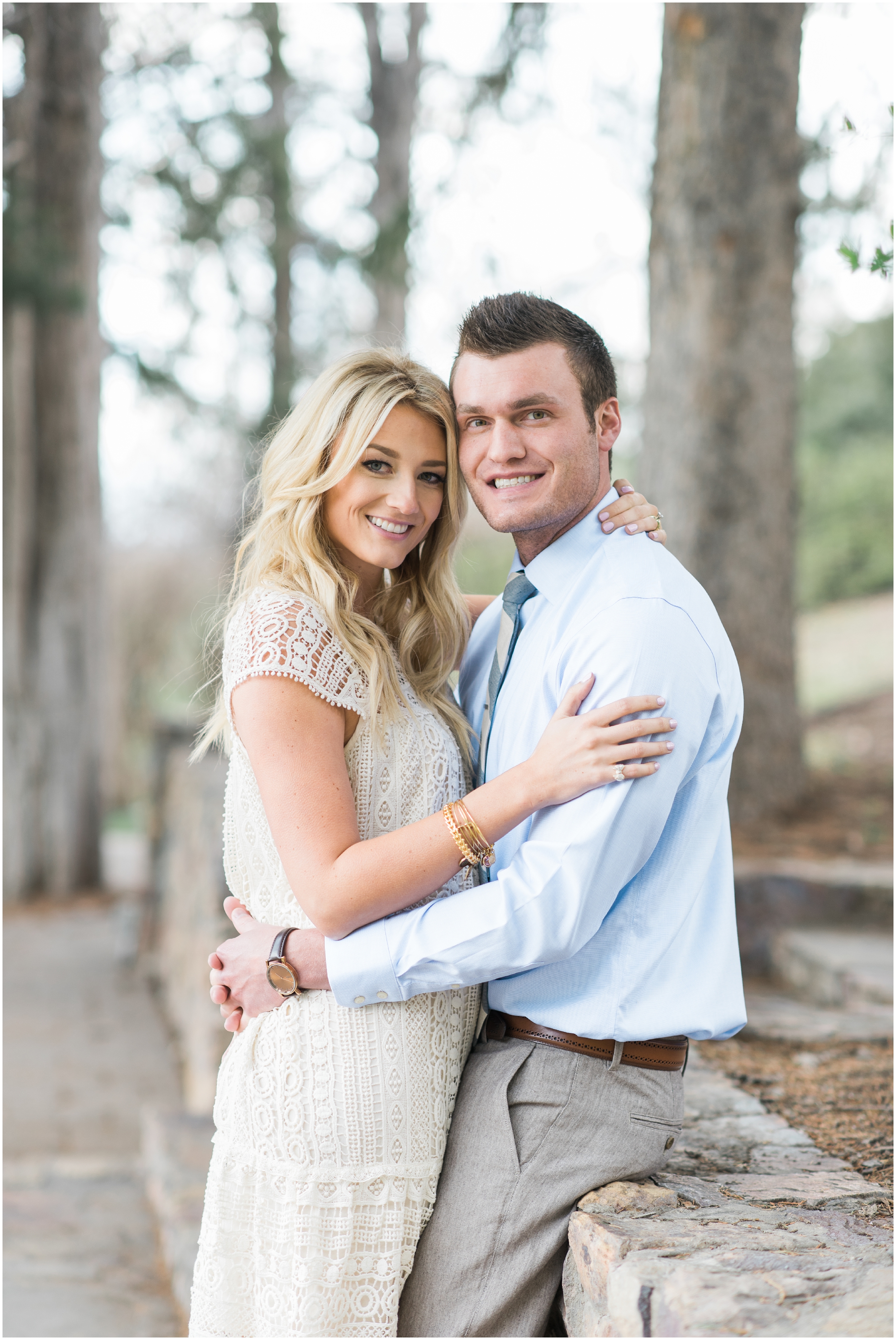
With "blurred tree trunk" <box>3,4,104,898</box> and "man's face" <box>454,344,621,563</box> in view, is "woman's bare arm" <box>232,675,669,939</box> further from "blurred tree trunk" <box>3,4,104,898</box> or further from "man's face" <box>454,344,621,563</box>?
"blurred tree trunk" <box>3,4,104,898</box>

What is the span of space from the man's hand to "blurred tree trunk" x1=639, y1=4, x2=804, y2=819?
392 cm

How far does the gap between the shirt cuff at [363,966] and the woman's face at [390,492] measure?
77 centimetres

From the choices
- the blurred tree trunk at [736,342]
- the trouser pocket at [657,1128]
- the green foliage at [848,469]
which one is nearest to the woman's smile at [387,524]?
the trouser pocket at [657,1128]

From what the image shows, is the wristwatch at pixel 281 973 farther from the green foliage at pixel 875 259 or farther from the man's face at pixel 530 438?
the green foliage at pixel 875 259

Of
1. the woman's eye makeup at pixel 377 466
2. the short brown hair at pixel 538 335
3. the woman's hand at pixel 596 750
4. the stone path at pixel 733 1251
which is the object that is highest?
the short brown hair at pixel 538 335

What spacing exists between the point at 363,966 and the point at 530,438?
100 centimetres

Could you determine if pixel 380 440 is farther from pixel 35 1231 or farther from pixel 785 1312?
pixel 35 1231

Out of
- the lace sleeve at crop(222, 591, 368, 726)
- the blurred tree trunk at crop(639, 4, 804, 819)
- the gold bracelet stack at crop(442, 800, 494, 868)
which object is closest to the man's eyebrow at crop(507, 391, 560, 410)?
the lace sleeve at crop(222, 591, 368, 726)

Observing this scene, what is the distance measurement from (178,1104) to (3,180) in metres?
6.98

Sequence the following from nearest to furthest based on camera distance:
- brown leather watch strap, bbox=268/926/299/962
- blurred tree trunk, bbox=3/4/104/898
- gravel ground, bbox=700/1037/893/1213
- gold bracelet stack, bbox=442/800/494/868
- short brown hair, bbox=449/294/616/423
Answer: gold bracelet stack, bbox=442/800/494/868 → brown leather watch strap, bbox=268/926/299/962 → short brown hair, bbox=449/294/616/423 → gravel ground, bbox=700/1037/893/1213 → blurred tree trunk, bbox=3/4/104/898

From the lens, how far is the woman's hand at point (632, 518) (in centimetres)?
215

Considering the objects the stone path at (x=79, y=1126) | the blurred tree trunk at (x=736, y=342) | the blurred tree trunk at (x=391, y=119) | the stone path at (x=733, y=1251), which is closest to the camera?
the stone path at (x=733, y=1251)

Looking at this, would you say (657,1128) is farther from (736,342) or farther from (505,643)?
(736,342)

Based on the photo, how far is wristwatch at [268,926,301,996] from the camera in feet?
6.50
